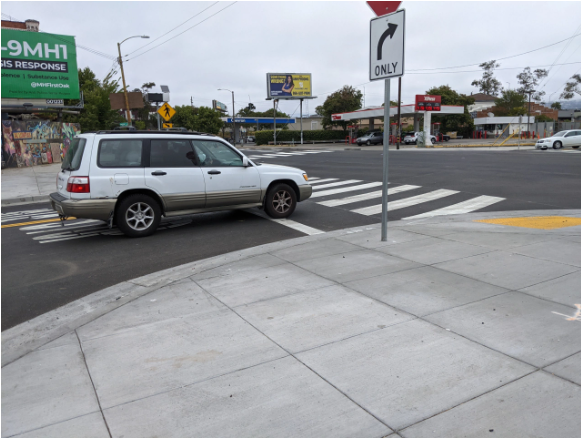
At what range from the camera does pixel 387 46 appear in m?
6.87

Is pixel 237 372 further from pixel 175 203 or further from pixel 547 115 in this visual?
pixel 547 115

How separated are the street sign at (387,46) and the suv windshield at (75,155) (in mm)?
4951

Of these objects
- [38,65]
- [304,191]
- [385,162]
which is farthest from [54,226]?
[38,65]

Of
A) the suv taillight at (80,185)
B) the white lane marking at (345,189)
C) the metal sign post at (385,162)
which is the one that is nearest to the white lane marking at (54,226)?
the suv taillight at (80,185)

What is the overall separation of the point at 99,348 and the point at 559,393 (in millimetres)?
3549

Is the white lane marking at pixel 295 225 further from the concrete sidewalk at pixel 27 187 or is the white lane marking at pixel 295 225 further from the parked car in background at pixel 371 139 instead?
the parked car in background at pixel 371 139

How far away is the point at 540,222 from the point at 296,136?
205 ft

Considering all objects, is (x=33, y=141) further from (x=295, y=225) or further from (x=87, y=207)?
(x=295, y=225)

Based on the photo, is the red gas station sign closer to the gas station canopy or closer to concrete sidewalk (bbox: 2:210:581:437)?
the gas station canopy

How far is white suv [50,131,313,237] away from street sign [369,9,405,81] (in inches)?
138

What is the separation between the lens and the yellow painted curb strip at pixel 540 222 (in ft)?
28.1

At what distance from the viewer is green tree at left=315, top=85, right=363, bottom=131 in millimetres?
73125

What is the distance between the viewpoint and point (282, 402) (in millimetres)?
3195

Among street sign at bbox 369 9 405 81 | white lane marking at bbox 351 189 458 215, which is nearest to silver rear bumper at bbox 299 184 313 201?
white lane marking at bbox 351 189 458 215
